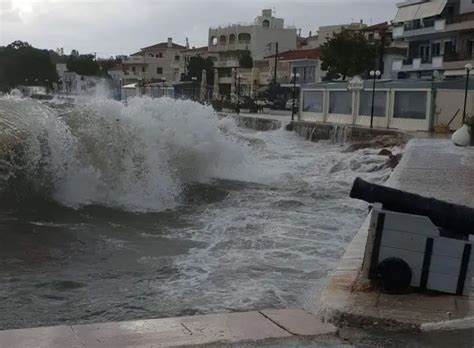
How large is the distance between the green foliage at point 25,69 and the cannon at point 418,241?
313 feet

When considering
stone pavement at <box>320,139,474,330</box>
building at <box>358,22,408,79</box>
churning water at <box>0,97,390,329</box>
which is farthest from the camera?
building at <box>358,22,408,79</box>

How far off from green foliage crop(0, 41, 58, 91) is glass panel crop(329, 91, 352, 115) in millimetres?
68726

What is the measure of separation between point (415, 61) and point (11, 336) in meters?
49.4

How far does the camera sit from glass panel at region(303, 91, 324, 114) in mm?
37719

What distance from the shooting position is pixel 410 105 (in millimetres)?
30594

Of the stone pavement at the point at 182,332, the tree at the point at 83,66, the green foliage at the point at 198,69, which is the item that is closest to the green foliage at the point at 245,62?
the green foliage at the point at 198,69

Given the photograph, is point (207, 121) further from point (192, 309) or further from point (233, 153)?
point (192, 309)

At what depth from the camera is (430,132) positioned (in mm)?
28875

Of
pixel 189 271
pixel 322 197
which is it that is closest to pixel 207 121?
pixel 322 197

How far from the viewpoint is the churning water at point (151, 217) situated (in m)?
6.39

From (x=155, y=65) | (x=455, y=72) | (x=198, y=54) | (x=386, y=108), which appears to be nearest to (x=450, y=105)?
(x=386, y=108)

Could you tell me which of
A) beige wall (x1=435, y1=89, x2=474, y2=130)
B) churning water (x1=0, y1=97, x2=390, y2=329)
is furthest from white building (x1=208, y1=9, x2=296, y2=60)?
churning water (x1=0, y1=97, x2=390, y2=329)

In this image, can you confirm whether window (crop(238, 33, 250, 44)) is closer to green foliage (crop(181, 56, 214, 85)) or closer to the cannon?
green foliage (crop(181, 56, 214, 85))

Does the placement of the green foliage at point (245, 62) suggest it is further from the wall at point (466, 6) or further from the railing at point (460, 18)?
the wall at point (466, 6)
